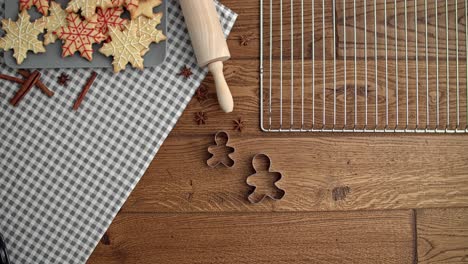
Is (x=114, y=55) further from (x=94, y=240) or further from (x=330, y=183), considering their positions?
(x=330, y=183)

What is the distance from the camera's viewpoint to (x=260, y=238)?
95 centimetres

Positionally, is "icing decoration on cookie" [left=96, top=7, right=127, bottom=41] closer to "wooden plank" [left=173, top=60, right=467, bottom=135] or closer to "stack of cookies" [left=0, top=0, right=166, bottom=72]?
"stack of cookies" [left=0, top=0, right=166, bottom=72]

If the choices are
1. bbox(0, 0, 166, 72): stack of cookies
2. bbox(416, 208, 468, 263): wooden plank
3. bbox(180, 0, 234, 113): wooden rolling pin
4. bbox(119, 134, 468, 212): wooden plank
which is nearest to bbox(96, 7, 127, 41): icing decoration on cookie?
bbox(0, 0, 166, 72): stack of cookies

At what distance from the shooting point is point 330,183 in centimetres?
95

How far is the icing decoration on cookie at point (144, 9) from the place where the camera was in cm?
86

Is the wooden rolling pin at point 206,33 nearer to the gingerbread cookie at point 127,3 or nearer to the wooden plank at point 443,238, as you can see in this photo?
the gingerbread cookie at point 127,3

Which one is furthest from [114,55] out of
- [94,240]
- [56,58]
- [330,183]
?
[330,183]

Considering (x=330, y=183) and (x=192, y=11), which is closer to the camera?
(x=192, y=11)

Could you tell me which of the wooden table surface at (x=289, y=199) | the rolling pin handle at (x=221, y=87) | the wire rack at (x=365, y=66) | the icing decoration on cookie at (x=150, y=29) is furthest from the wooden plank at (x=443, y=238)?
the icing decoration on cookie at (x=150, y=29)

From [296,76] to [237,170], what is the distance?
0.20 meters

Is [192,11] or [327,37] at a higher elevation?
[327,37]

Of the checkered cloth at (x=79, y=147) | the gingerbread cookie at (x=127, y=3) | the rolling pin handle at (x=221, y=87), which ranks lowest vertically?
the checkered cloth at (x=79, y=147)

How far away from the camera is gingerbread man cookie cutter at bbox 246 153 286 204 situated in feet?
3.08

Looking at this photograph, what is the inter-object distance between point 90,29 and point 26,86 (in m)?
0.15
